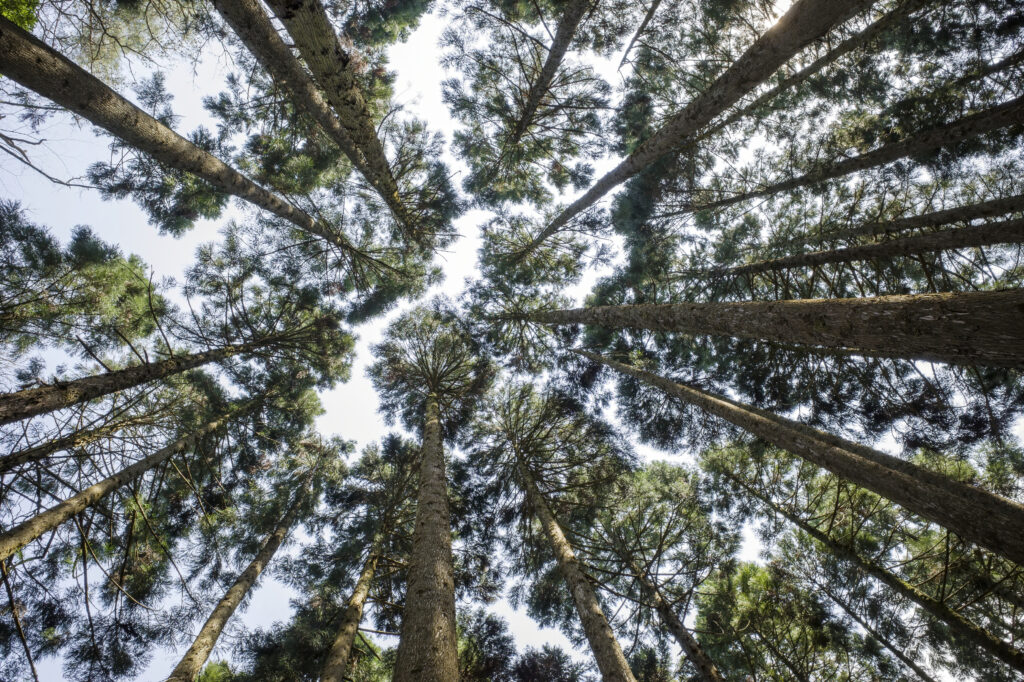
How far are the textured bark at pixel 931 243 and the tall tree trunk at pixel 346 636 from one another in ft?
27.0

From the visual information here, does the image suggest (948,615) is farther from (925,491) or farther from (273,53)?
(273,53)

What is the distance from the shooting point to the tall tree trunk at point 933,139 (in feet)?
17.0

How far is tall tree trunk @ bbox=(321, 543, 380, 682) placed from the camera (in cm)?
448

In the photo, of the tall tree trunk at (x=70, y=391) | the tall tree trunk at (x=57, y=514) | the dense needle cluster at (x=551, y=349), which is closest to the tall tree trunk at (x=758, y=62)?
the dense needle cluster at (x=551, y=349)

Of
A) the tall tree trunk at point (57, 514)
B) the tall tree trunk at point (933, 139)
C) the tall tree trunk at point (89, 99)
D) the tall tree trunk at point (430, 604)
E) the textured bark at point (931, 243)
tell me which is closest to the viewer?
the tall tree trunk at point (89, 99)

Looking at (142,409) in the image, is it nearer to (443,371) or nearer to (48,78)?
(443,371)

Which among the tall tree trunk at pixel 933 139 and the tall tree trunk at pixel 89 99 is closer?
the tall tree trunk at pixel 89 99

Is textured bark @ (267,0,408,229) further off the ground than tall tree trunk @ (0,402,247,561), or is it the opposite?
textured bark @ (267,0,408,229)

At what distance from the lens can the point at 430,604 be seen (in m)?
3.45

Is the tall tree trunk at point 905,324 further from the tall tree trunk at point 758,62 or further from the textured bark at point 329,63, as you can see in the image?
the textured bark at point 329,63

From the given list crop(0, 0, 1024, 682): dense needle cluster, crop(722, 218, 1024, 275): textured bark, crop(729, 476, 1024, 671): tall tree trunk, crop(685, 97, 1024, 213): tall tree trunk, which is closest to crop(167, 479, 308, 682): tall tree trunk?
crop(0, 0, 1024, 682): dense needle cluster

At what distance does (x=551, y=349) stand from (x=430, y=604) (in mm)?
7496

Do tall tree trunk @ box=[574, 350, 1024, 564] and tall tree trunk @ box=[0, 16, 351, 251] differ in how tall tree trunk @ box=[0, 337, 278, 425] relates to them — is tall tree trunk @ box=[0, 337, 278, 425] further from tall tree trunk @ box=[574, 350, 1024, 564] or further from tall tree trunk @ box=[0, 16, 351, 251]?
tall tree trunk @ box=[574, 350, 1024, 564]

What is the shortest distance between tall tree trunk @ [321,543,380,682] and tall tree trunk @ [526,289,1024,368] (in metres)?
5.70
